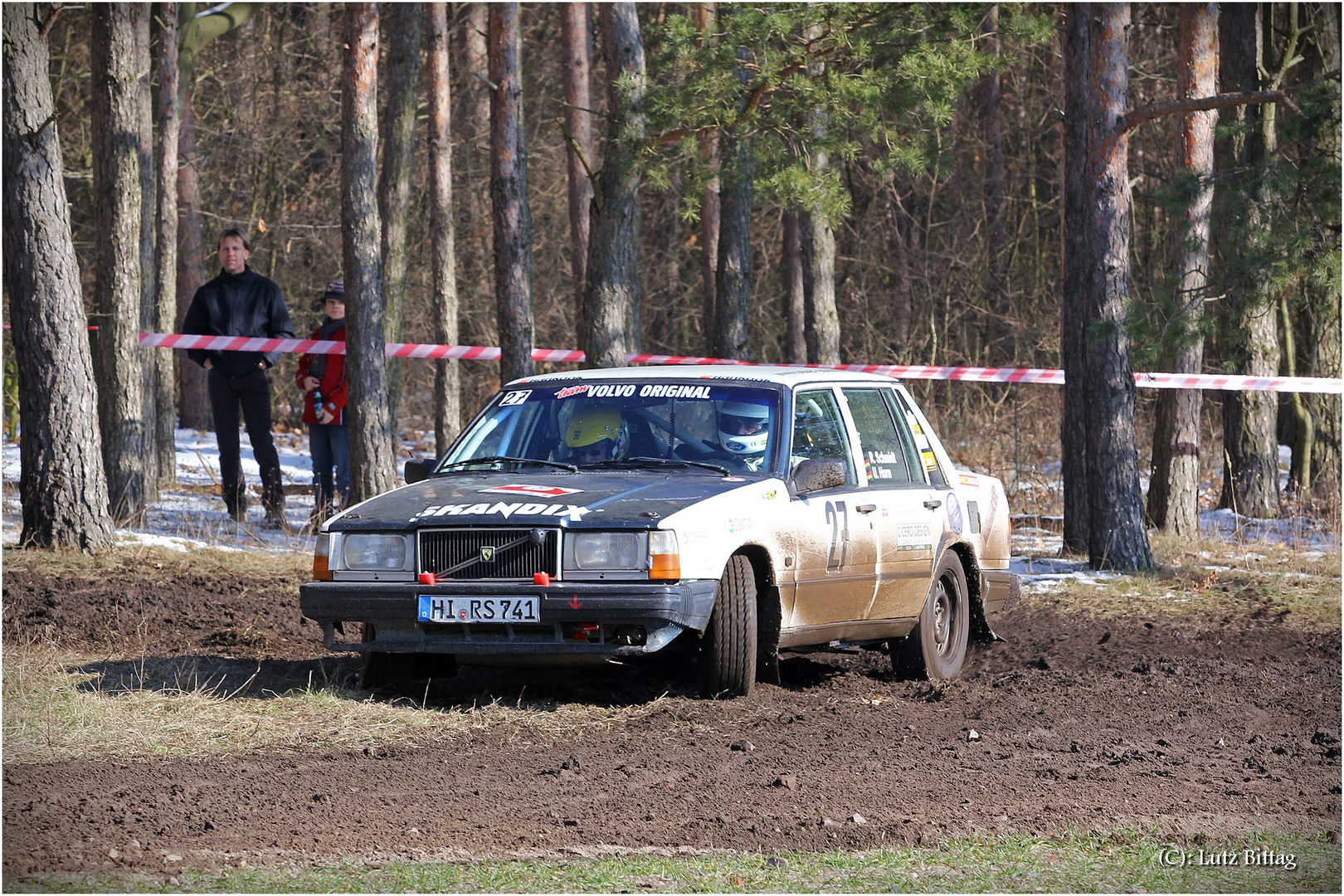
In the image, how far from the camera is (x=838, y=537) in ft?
25.2

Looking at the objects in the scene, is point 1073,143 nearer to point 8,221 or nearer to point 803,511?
point 803,511

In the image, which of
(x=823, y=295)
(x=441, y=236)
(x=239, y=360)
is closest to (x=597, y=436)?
(x=239, y=360)

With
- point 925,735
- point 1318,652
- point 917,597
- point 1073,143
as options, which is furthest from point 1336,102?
point 925,735

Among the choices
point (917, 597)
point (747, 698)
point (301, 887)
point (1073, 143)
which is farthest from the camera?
point (1073, 143)

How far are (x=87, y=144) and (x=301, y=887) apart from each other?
20056mm

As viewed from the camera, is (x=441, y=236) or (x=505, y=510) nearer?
(x=505, y=510)

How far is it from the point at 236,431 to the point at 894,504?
7.83 m

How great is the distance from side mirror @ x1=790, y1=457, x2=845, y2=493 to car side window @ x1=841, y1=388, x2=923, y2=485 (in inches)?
25.8

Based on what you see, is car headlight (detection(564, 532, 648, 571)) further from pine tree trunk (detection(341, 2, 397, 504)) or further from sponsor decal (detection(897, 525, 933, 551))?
pine tree trunk (detection(341, 2, 397, 504))

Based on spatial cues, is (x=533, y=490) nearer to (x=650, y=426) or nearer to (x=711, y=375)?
(x=650, y=426)

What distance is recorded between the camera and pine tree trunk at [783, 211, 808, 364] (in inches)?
1074

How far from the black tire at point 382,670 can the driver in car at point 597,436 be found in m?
1.30

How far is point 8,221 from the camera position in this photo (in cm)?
1130

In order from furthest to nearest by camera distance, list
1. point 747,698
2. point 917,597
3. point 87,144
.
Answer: point 87,144 < point 917,597 < point 747,698
